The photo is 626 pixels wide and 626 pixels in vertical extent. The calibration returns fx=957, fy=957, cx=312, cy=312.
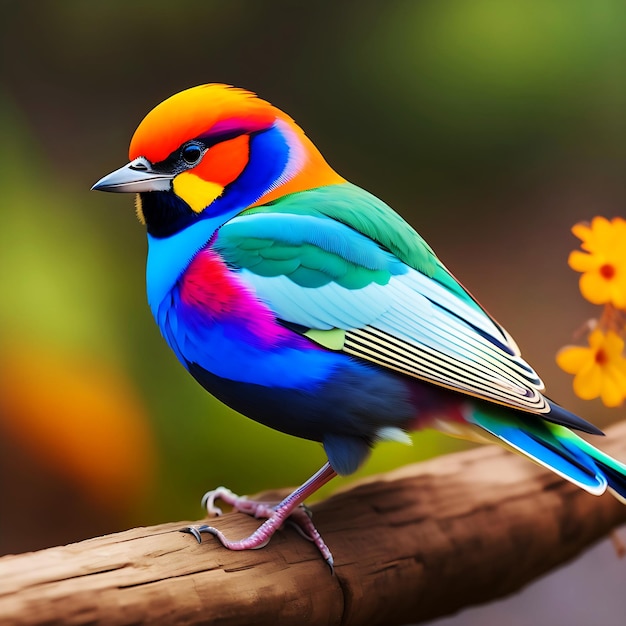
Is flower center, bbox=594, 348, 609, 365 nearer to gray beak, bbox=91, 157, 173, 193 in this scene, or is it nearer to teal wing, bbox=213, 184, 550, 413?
teal wing, bbox=213, 184, 550, 413

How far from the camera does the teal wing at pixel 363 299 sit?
1052 millimetres

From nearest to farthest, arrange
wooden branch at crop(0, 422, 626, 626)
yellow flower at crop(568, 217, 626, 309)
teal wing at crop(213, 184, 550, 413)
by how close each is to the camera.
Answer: wooden branch at crop(0, 422, 626, 626), teal wing at crop(213, 184, 550, 413), yellow flower at crop(568, 217, 626, 309)

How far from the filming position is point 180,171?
1104 mm

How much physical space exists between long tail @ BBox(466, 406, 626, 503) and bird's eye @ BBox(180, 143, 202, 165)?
429 mm

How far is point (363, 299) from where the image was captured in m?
1.07

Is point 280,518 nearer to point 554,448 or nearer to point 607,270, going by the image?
point 554,448

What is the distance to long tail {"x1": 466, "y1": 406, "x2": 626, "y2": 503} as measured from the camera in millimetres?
1062

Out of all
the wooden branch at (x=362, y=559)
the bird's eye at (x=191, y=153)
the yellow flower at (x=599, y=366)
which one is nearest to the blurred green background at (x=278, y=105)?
the wooden branch at (x=362, y=559)

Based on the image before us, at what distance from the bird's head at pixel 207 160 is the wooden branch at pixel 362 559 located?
1.23 ft

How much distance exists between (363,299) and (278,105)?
95 cm

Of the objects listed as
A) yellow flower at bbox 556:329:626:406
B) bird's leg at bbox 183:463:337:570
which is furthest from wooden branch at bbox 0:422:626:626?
yellow flower at bbox 556:329:626:406

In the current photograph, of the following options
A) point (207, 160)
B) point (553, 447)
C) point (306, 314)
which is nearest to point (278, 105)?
point (207, 160)

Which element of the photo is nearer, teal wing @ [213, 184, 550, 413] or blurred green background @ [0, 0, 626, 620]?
teal wing @ [213, 184, 550, 413]

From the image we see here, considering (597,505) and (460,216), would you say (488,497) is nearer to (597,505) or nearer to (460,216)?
(597,505)
